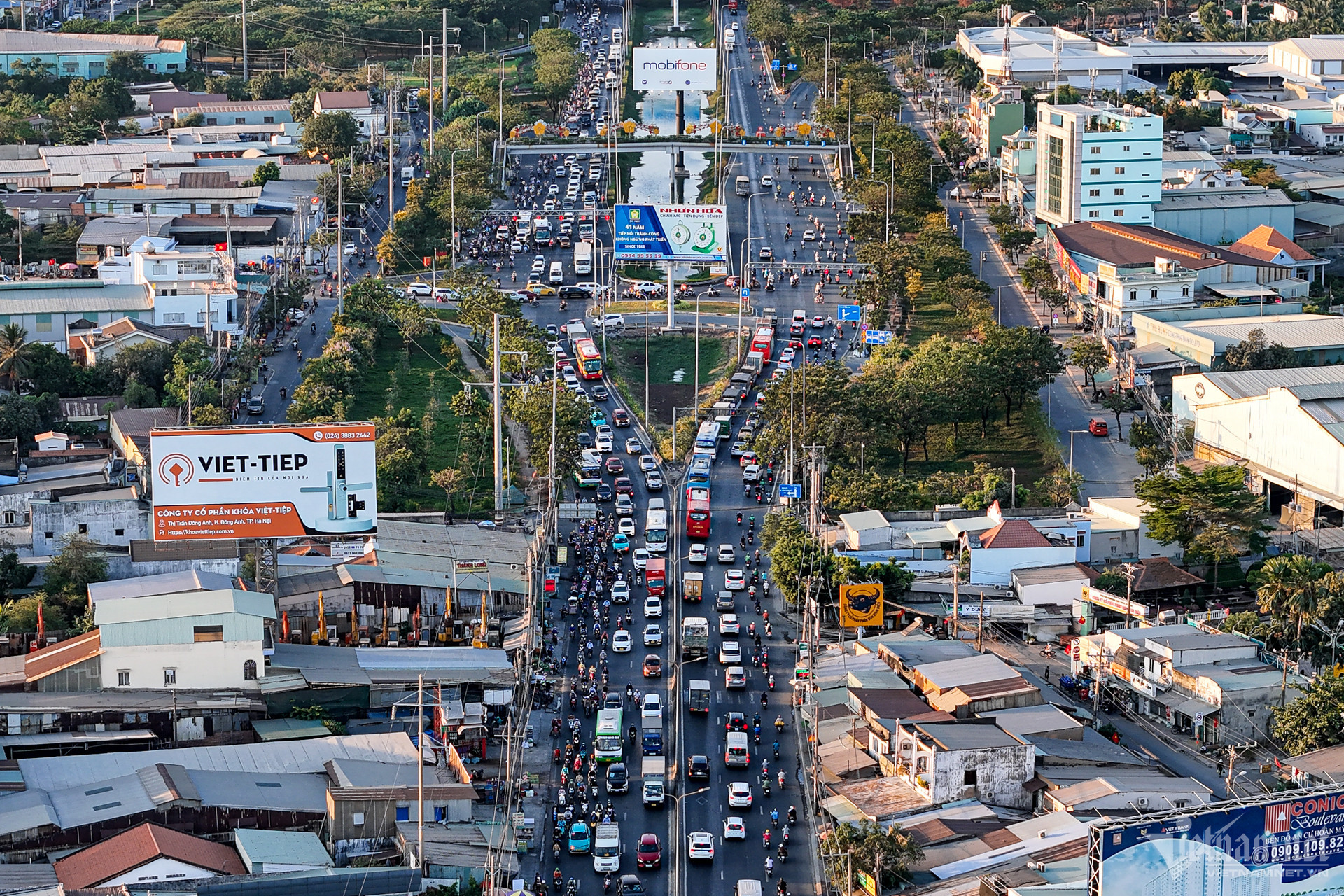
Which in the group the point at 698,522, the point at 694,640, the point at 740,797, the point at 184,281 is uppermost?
the point at 184,281

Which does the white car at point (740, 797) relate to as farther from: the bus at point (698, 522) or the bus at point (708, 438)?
the bus at point (708, 438)

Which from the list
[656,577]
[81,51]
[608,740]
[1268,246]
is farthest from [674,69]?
[608,740]

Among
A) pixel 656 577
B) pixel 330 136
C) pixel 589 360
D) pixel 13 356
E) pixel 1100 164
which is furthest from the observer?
pixel 330 136

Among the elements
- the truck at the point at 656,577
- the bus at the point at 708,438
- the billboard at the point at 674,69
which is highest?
the billboard at the point at 674,69

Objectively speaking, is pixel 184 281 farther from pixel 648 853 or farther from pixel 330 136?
pixel 648 853

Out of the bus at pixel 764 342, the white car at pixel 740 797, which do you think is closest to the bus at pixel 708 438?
the bus at pixel 764 342

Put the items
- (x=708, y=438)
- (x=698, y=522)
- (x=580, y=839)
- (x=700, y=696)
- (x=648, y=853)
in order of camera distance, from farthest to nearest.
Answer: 1. (x=708, y=438)
2. (x=698, y=522)
3. (x=700, y=696)
4. (x=580, y=839)
5. (x=648, y=853)

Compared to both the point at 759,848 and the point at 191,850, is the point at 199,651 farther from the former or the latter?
the point at 759,848

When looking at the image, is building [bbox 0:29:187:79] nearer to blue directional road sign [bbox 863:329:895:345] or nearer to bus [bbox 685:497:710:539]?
blue directional road sign [bbox 863:329:895:345]
